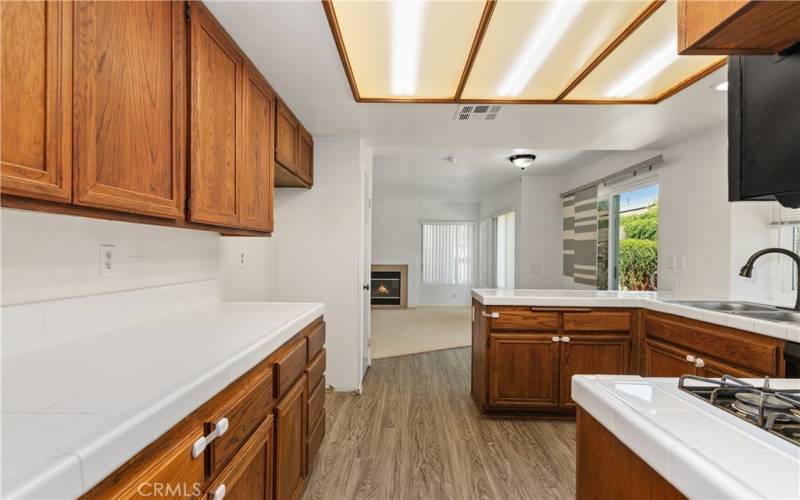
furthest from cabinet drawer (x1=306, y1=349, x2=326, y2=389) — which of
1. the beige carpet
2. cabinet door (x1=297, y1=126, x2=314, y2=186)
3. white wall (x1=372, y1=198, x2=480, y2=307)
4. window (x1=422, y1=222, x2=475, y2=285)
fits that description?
window (x1=422, y1=222, x2=475, y2=285)

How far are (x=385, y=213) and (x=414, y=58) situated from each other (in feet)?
19.9

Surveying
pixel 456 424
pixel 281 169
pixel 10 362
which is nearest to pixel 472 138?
pixel 281 169

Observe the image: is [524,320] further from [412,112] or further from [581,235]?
[581,235]

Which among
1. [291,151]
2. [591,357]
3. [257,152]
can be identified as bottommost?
[591,357]

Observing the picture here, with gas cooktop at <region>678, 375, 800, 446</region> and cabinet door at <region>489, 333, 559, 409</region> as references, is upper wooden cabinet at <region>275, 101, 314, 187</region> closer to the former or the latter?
cabinet door at <region>489, 333, 559, 409</region>

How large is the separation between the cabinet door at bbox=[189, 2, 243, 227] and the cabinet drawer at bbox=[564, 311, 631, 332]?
2.33 metres

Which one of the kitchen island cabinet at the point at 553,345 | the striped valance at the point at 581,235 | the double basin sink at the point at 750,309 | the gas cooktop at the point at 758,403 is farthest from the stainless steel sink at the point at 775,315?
the striped valance at the point at 581,235

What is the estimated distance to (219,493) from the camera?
3.17 ft

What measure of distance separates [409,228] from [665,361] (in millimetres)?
6014

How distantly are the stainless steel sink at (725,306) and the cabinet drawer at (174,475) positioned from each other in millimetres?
2744

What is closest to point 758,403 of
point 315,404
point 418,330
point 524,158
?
point 315,404

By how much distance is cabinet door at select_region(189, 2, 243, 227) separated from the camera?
144cm

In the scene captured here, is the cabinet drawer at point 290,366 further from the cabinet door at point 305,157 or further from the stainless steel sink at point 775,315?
the stainless steel sink at point 775,315

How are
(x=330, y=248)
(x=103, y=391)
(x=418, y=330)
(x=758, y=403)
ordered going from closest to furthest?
(x=758, y=403), (x=103, y=391), (x=330, y=248), (x=418, y=330)
